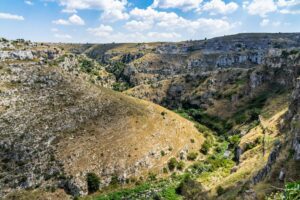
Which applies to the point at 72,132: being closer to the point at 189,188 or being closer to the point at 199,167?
the point at 199,167

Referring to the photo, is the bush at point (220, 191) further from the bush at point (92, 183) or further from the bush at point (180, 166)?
the bush at point (92, 183)

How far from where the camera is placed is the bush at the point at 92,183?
90188 millimetres

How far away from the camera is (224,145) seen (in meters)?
121

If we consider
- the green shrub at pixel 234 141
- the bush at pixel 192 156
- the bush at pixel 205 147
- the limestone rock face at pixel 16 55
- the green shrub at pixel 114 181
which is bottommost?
the green shrub at pixel 114 181

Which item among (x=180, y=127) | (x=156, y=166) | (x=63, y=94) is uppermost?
(x=63, y=94)

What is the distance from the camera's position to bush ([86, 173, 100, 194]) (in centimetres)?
9019

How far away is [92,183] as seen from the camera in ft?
296

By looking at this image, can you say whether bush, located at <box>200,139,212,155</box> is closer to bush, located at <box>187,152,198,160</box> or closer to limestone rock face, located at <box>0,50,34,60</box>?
bush, located at <box>187,152,198,160</box>

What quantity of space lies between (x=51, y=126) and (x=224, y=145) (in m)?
56.7

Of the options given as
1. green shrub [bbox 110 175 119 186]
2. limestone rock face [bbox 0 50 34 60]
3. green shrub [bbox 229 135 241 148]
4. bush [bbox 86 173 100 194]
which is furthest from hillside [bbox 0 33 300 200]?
bush [bbox 86 173 100 194]

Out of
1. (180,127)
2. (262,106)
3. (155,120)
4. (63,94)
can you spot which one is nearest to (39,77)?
(63,94)

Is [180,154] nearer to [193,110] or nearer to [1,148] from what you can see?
[1,148]

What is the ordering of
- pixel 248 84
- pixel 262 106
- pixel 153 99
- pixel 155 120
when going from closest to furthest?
pixel 155 120, pixel 262 106, pixel 248 84, pixel 153 99

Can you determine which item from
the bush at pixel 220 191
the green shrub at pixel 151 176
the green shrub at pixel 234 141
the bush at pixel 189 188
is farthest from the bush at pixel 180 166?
the bush at pixel 220 191
